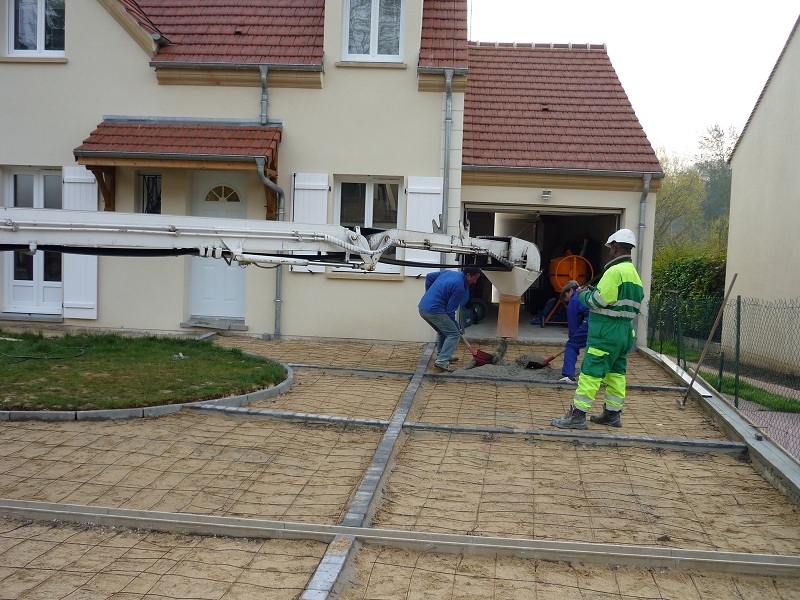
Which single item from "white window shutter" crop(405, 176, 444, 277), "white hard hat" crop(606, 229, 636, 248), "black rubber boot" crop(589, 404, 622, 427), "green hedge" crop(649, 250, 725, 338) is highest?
"white window shutter" crop(405, 176, 444, 277)

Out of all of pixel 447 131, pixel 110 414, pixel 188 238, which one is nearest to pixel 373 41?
pixel 447 131

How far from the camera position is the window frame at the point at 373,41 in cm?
1324

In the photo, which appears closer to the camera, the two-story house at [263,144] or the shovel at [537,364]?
the shovel at [537,364]

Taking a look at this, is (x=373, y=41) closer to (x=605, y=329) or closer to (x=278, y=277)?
(x=278, y=277)

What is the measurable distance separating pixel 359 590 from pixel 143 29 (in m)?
11.2

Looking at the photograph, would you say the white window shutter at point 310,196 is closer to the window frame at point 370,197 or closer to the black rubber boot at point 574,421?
the window frame at point 370,197

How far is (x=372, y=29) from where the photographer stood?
13.4 metres

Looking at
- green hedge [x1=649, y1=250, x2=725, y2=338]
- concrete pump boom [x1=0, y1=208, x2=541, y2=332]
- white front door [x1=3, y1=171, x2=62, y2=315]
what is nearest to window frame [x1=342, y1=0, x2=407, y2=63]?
white front door [x1=3, y1=171, x2=62, y2=315]

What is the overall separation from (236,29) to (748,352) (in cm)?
1188

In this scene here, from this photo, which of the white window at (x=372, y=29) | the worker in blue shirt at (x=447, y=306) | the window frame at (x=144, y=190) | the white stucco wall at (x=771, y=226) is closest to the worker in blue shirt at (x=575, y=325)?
the worker in blue shirt at (x=447, y=306)

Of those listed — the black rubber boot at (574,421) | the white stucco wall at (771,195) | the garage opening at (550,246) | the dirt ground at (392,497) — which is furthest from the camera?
the garage opening at (550,246)

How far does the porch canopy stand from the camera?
12.4 meters

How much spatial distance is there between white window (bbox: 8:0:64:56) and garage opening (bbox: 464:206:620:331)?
777 cm

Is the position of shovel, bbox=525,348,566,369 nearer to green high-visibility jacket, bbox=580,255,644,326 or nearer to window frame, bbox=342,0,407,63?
green high-visibility jacket, bbox=580,255,644,326
